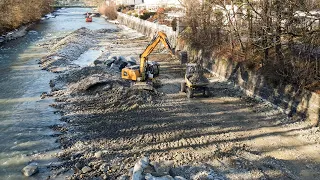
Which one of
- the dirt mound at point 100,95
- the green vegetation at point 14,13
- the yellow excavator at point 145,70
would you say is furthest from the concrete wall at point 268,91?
the green vegetation at point 14,13

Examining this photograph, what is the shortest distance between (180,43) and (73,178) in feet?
63.7

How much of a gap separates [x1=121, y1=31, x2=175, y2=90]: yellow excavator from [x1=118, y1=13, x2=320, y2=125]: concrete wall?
13.2ft

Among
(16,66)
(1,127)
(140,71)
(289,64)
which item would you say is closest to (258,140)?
(289,64)

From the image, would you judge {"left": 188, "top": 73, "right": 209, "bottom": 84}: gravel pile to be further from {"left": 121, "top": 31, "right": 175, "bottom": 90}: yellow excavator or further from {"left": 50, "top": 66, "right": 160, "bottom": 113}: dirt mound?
{"left": 50, "top": 66, "right": 160, "bottom": 113}: dirt mound

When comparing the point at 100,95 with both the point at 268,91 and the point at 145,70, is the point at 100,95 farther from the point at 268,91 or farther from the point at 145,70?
the point at 268,91

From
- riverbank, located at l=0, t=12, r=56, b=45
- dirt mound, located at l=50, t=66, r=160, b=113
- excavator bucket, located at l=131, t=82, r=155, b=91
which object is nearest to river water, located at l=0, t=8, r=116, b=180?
dirt mound, located at l=50, t=66, r=160, b=113

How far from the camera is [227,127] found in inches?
508

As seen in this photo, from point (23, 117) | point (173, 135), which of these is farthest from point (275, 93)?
point (23, 117)

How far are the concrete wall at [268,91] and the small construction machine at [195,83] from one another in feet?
7.88

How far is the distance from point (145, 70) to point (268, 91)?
6.79 metres

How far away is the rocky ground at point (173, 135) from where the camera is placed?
9.84 m

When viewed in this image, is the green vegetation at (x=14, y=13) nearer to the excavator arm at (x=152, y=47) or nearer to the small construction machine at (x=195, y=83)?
the excavator arm at (x=152, y=47)

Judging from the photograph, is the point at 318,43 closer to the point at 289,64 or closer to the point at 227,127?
the point at 289,64

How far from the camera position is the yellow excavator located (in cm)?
1692
